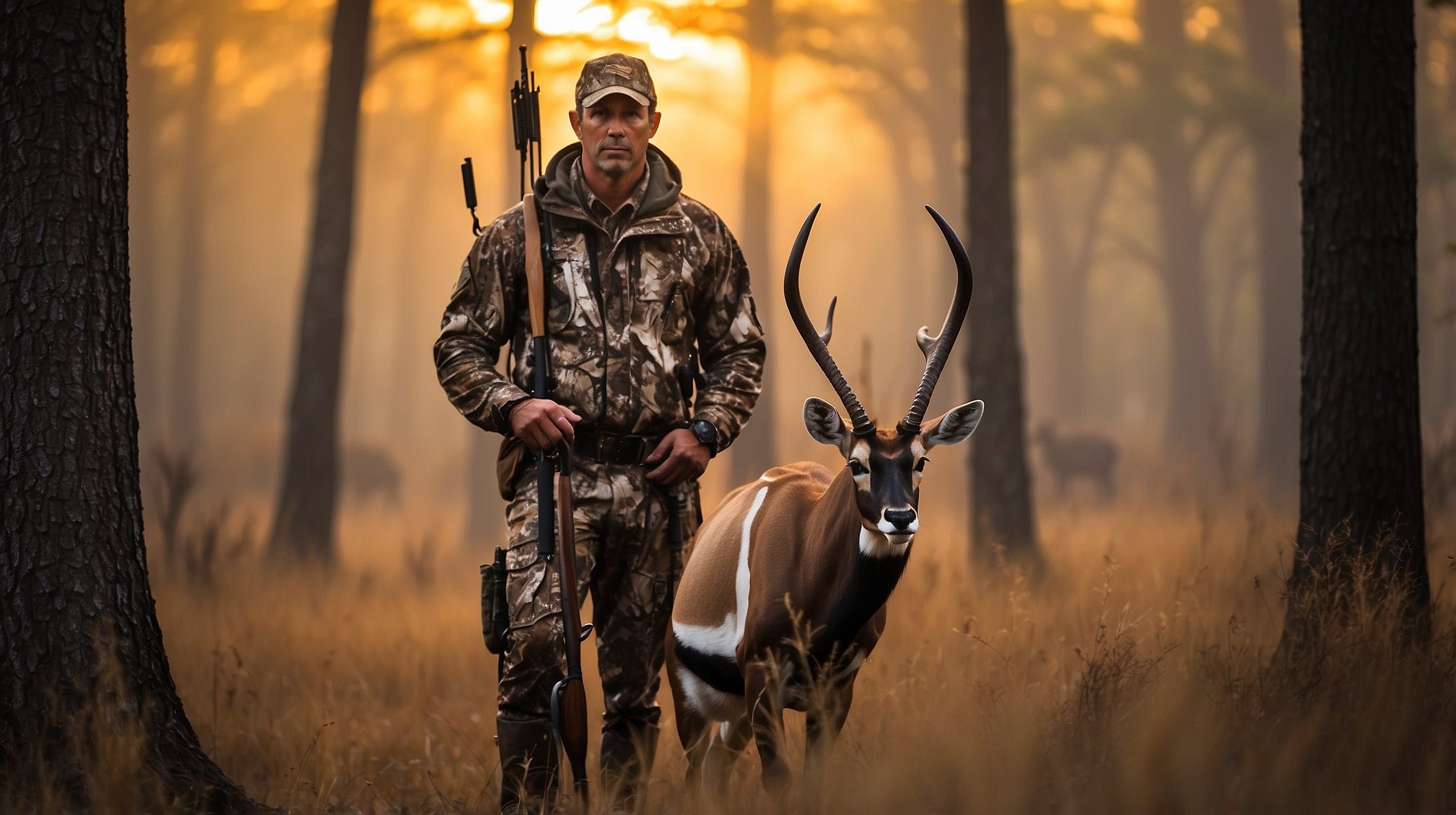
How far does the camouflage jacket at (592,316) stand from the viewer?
3717 millimetres

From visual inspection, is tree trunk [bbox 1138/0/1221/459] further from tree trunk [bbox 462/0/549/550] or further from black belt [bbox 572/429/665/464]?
black belt [bbox 572/429/665/464]

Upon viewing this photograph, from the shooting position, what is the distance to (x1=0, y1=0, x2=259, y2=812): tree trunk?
11.6ft

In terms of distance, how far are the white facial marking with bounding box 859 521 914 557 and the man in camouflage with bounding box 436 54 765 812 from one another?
0.62 m

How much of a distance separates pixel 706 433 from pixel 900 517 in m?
0.81

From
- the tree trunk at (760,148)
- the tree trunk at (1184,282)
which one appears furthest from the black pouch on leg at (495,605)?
the tree trunk at (1184,282)

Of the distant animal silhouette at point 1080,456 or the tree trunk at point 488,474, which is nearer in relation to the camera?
the tree trunk at point 488,474

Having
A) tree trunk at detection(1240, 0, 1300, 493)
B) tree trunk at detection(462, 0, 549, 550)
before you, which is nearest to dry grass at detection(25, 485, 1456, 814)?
tree trunk at detection(462, 0, 549, 550)

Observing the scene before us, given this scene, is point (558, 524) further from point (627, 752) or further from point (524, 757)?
point (627, 752)

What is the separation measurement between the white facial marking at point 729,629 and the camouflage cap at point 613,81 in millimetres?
1605

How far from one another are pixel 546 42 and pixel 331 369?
4.00 meters

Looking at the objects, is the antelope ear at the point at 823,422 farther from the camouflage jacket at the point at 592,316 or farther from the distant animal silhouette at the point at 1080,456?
the distant animal silhouette at the point at 1080,456

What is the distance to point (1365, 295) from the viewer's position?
467cm

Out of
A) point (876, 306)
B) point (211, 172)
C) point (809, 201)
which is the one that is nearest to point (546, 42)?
point (211, 172)

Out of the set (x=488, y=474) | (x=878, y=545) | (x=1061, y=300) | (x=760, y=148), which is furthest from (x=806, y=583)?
(x=1061, y=300)
